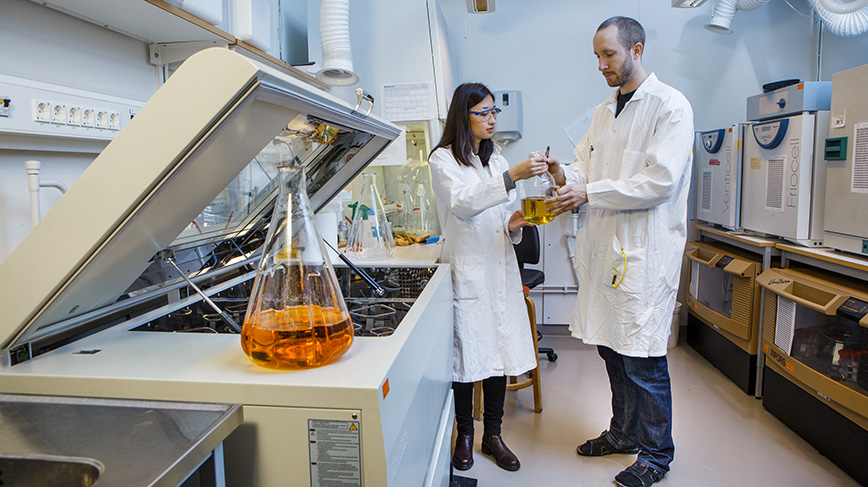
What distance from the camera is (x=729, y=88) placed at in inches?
141

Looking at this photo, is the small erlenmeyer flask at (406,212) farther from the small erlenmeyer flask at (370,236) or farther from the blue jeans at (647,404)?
the blue jeans at (647,404)

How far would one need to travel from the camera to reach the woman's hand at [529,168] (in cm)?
165

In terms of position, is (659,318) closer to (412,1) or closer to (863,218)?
(863,218)

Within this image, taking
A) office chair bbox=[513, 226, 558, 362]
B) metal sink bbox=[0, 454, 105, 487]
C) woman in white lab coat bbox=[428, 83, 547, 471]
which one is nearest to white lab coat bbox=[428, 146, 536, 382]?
woman in white lab coat bbox=[428, 83, 547, 471]

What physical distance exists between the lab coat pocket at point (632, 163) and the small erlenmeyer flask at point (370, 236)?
0.94 metres

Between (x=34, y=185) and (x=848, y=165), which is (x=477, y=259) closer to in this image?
(x=34, y=185)

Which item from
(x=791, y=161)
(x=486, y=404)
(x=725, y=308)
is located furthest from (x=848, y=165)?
(x=486, y=404)

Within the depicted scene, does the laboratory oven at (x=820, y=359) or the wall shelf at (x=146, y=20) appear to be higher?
the wall shelf at (x=146, y=20)

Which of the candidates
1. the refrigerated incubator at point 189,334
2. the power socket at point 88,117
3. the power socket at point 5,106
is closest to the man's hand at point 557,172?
the refrigerated incubator at point 189,334

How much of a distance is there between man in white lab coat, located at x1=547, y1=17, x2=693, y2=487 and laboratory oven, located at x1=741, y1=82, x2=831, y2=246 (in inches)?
37.4

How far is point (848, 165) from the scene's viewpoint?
7.13 ft

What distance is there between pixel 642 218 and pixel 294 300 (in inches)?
56.1

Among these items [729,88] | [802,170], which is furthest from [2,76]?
[729,88]

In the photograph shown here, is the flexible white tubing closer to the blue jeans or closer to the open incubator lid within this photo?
the blue jeans
